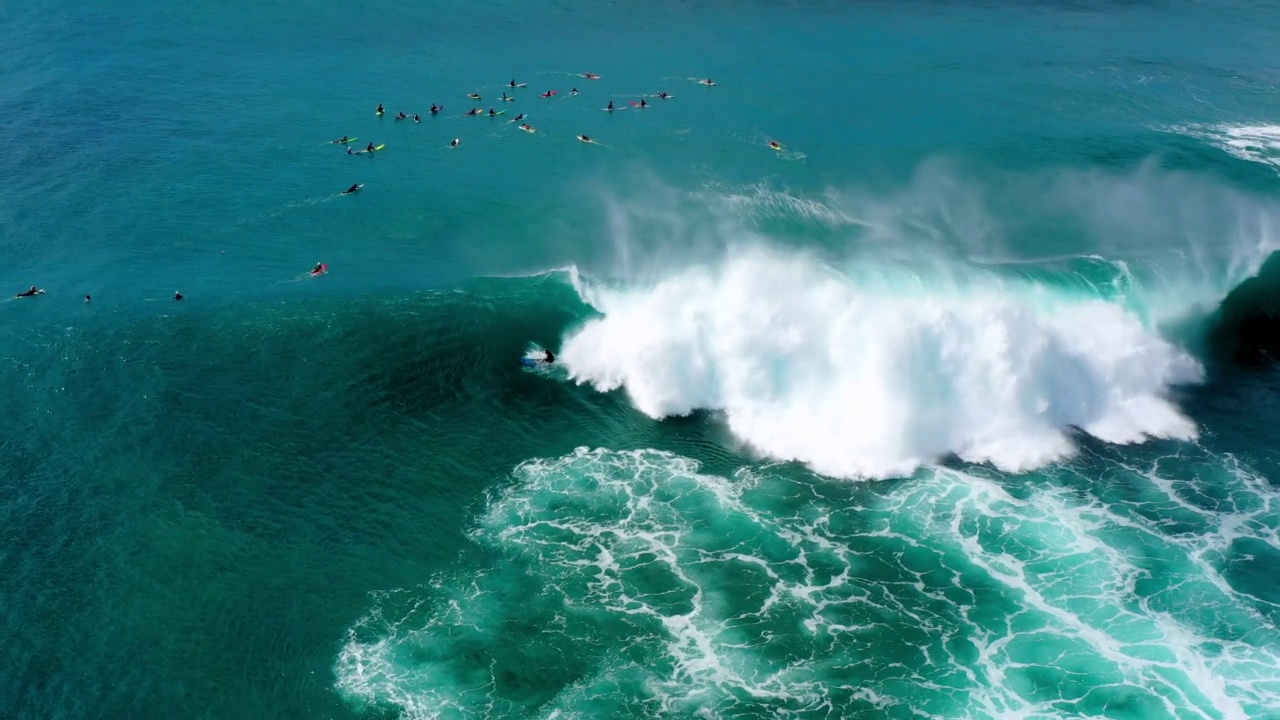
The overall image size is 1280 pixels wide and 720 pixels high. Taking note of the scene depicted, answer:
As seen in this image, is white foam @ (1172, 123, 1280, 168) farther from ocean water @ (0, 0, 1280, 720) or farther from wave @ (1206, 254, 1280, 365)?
wave @ (1206, 254, 1280, 365)

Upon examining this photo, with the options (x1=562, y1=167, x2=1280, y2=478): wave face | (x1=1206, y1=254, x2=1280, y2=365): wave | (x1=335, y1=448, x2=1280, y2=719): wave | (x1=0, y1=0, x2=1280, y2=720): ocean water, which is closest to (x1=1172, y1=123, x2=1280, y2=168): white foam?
(x1=0, y1=0, x2=1280, y2=720): ocean water

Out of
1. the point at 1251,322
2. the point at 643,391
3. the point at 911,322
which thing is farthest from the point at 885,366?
the point at 1251,322

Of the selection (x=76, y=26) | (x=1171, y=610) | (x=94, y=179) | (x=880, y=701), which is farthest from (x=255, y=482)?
(x=76, y=26)

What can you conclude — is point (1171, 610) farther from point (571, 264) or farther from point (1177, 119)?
point (1177, 119)

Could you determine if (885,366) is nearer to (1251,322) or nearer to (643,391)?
(643,391)

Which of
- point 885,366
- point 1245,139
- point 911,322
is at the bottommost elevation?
point 885,366

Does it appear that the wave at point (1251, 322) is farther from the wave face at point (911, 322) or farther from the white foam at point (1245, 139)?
the white foam at point (1245, 139)

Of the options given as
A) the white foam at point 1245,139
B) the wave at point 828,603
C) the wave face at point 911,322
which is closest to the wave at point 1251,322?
the wave face at point 911,322
